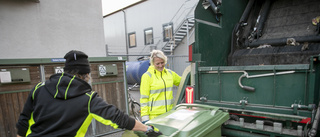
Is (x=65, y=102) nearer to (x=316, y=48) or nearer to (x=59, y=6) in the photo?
(x=316, y=48)

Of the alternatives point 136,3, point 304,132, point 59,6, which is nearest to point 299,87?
point 304,132

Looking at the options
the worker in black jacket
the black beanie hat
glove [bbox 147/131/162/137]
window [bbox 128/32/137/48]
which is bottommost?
glove [bbox 147/131/162/137]

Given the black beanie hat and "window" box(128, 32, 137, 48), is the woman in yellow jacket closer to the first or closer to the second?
the black beanie hat

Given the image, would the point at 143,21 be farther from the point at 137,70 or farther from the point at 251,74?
the point at 251,74

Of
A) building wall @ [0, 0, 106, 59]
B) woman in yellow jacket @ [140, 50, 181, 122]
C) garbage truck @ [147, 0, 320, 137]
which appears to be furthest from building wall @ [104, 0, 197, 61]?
woman in yellow jacket @ [140, 50, 181, 122]

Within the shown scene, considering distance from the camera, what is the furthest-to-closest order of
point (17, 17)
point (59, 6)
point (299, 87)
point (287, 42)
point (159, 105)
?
point (59, 6) < point (17, 17) < point (287, 42) < point (159, 105) < point (299, 87)

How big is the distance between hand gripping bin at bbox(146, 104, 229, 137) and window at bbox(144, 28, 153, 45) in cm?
Answer: 1136

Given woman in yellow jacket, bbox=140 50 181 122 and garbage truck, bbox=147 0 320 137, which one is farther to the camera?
woman in yellow jacket, bbox=140 50 181 122

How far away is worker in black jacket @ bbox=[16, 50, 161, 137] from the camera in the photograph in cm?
125

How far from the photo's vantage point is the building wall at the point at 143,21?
10891 mm

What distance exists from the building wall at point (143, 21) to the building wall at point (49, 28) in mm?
3866

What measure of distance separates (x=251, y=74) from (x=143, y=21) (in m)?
12.0

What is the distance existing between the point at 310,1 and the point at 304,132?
2.48m

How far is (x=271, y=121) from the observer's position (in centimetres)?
195
